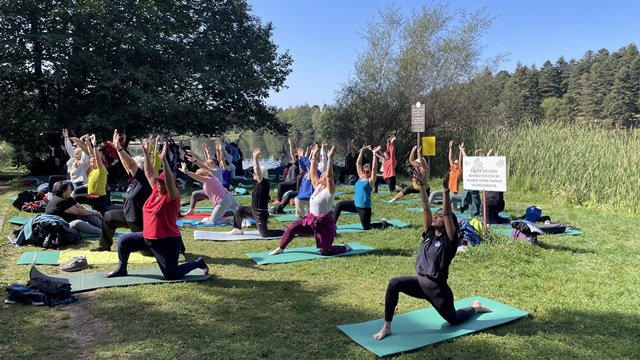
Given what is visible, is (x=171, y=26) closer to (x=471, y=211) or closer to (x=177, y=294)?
(x=471, y=211)

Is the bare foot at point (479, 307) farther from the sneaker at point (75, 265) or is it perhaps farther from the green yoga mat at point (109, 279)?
the sneaker at point (75, 265)

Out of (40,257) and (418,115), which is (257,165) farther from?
(418,115)

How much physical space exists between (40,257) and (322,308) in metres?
4.76

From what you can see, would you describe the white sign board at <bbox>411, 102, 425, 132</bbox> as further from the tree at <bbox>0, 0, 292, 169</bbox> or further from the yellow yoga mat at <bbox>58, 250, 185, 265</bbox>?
the yellow yoga mat at <bbox>58, 250, 185, 265</bbox>

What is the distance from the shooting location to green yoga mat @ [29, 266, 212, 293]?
5.58 m

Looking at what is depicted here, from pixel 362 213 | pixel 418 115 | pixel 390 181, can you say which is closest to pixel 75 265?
pixel 362 213

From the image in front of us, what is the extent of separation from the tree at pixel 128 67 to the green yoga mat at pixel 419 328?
1508 cm

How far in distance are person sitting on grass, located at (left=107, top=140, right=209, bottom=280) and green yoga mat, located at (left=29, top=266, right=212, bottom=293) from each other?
13cm

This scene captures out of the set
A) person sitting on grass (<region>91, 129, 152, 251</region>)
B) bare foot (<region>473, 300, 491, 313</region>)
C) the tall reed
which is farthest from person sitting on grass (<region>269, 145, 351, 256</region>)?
the tall reed

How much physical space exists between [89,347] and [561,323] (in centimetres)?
454

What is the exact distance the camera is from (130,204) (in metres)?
6.88

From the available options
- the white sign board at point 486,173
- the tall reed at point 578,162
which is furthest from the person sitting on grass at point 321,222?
the tall reed at point 578,162

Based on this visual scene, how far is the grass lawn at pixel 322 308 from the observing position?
4.05 meters

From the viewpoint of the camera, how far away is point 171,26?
1981cm
